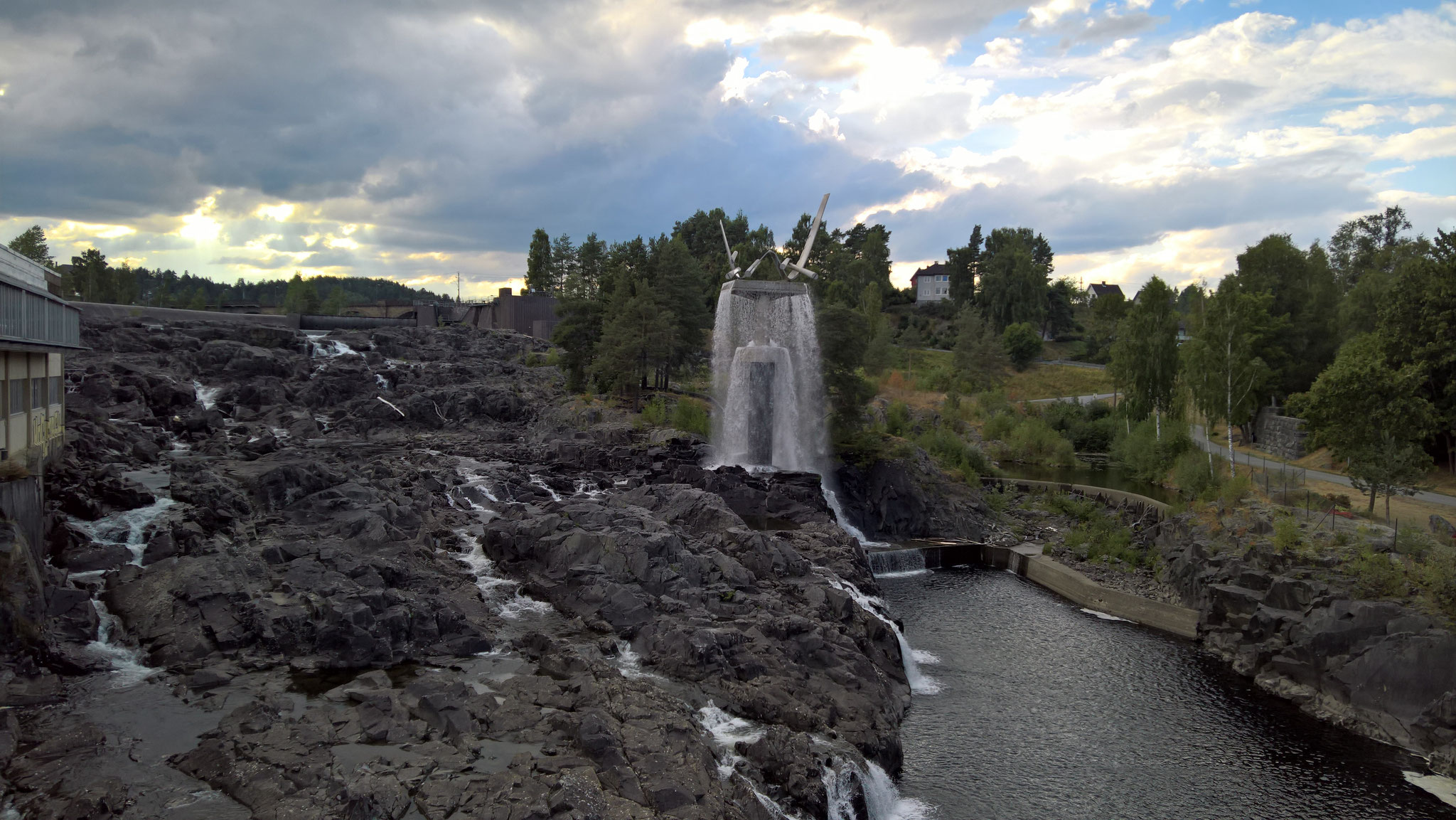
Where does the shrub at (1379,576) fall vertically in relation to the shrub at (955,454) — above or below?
below

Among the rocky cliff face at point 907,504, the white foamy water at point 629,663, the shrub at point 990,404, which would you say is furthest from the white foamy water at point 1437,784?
the shrub at point 990,404

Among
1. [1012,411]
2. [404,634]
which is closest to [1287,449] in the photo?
[1012,411]

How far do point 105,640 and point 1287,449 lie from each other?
59204mm

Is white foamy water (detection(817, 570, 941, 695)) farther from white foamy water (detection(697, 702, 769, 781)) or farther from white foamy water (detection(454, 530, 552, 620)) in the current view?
white foamy water (detection(454, 530, 552, 620))

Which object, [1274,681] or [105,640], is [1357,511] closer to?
[1274,681]

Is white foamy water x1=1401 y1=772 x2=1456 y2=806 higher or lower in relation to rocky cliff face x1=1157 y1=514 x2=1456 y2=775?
lower

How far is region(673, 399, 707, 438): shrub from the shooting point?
54781mm

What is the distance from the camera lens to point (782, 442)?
5016 centimetres

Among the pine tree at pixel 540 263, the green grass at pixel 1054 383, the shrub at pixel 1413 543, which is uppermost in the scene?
the pine tree at pixel 540 263

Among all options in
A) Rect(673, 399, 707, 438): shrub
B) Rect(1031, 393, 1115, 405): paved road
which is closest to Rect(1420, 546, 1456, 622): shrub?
Rect(673, 399, 707, 438): shrub

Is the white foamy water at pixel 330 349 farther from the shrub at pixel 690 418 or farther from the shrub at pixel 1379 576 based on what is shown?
the shrub at pixel 1379 576

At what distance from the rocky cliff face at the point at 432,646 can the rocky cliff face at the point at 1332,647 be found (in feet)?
41.6

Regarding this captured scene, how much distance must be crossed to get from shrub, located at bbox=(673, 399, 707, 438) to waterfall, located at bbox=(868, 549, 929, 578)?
16994 mm

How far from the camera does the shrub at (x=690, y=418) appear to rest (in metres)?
54.8
